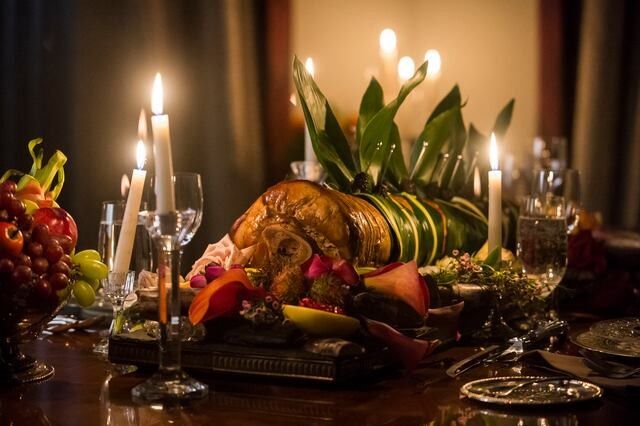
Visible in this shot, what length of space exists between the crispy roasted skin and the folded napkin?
0.92 ft

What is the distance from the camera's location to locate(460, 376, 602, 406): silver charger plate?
1.02 meters

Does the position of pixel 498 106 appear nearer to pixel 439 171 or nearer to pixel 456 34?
pixel 456 34

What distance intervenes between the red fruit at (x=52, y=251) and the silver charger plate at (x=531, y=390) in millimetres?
483

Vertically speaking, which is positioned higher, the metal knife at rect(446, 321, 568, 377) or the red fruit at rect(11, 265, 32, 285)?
the red fruit at rect(11, 265, 32, 285)

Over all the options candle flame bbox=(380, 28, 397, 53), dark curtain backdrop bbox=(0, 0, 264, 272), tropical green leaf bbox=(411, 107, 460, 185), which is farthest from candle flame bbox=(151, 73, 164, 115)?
dark curtain backdrop bbox=(0, 0, 264, 272)

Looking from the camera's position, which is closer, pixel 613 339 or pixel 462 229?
pixel 613 339

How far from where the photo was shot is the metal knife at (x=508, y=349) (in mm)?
1193

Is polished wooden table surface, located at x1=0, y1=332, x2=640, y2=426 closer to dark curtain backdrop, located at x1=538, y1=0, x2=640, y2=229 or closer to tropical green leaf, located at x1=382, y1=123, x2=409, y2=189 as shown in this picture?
tropical green leaf, located at x1=382, y1=123, x2=409, y2=189

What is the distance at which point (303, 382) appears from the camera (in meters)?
1.12

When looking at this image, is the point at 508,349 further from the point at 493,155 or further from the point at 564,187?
the point at 564,187

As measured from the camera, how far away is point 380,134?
1643mm

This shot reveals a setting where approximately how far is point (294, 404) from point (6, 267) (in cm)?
35

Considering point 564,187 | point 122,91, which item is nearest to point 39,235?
point 564,187

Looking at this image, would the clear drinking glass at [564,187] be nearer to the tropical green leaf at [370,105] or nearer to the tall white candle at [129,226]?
the tropical green leaf at [370,105]
